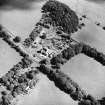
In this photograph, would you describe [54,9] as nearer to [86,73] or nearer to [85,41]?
[85,41]

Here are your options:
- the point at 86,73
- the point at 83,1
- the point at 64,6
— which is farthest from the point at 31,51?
the point at 83,1

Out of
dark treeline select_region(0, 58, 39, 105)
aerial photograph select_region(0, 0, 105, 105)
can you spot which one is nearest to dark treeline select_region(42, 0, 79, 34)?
aerial photograph select_region(0, 0, 105, 105)

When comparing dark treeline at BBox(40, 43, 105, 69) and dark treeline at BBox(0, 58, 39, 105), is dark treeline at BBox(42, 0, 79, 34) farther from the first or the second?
dark treeline at BBox(0, 58, 39, 105)

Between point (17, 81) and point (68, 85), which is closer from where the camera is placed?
point (68, 85)

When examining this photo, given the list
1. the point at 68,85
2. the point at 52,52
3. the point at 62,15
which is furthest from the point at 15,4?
the point at 68,85

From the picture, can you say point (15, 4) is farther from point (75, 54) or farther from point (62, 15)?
point (75, 54)

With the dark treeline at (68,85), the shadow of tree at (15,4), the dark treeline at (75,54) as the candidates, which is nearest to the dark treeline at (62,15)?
the shadow of tree at (15,4)

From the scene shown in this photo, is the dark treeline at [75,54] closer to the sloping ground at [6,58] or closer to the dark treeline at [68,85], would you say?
the dark treeline at [68,85]

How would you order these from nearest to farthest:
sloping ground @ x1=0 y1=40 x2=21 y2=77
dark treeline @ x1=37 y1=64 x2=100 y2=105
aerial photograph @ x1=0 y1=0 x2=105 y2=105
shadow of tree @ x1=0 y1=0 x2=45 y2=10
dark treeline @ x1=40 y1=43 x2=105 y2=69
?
dark treeline @ x1=37 y1=64 x2=100 y2=105, aerial photograph @ x1=0 y1=0 x2=105 y2=105, sloping ground @ x1=0 y1=40 x2=21 y2=77, dark treeline @ x1=40 y1=43 x2=105 y2=69, shadow of tree @ x1=0 y1=0 x2=45 y2=10
